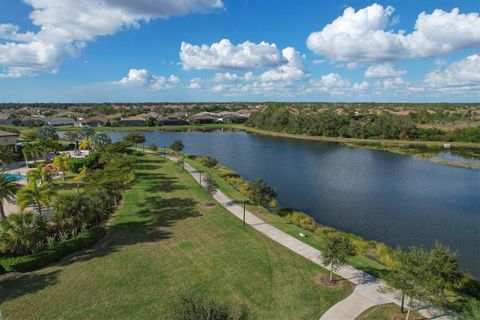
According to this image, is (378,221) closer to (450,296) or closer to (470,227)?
(470,227)

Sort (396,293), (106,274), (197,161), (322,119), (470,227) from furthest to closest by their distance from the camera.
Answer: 1. (322,119)
2. (197,161)
3. (470,227)
4. (106,274)
5. (396,293)

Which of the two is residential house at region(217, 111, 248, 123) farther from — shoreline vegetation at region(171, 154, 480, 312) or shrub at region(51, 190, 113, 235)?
shrub at region(51, 190, 113, 235)

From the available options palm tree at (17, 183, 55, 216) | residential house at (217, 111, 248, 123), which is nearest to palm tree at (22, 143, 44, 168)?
palm tree at (17, 183, 55, 216)

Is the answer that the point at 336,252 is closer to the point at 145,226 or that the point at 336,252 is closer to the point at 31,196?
the point at 145,226

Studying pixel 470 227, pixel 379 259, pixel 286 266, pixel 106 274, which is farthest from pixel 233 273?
pixel 470 227

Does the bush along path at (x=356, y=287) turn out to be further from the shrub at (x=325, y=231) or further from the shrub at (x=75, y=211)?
the shrub at (x=75, y=211)

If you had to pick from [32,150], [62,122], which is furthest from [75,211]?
[62,122]

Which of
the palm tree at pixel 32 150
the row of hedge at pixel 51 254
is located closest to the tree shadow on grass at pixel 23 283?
the row of hedge at pixel 51 254
